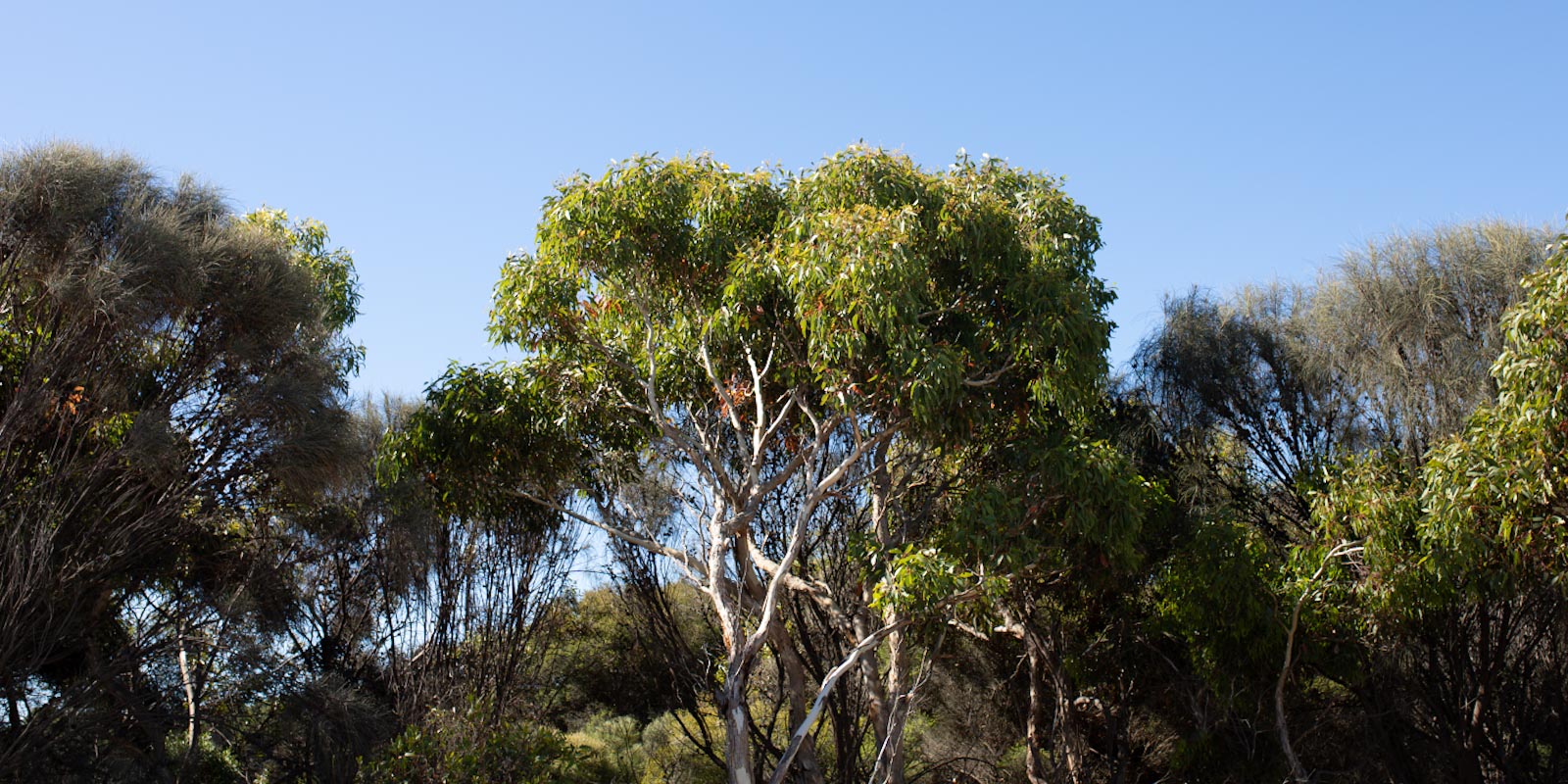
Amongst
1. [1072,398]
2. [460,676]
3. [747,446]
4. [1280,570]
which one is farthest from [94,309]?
[1280,570]

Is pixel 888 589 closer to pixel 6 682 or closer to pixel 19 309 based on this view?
pixel 6 682

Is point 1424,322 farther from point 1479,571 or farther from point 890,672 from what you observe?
point 890,672

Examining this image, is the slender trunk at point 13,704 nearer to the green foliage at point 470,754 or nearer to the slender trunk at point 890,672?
the green foliage at point 470,754

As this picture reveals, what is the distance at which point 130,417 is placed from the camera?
28.3 ft

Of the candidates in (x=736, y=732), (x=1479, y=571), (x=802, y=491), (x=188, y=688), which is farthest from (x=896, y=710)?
(x=188, y=688)

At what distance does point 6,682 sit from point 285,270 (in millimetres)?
3653

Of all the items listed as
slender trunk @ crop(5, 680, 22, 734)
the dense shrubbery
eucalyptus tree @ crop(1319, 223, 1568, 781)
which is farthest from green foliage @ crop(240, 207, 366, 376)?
eucalyptus tree @ crop(1319, 223, 1568, 781)

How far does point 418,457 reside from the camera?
31.3ft

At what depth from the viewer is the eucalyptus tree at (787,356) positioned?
7707 mm

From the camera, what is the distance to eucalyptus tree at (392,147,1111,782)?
7707 millimetres

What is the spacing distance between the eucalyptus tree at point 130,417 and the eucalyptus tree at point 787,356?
4.26 feet

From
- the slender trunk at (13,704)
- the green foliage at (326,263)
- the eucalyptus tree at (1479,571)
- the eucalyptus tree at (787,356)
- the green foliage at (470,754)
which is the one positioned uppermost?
the green foliage at (326,263)

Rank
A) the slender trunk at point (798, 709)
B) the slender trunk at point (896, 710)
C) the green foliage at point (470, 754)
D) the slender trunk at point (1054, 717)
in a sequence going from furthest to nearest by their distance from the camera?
the slender trunk at point (1054, 717), the slender trunk at point (798, 709), the slender trunk at point (896, 710), the green foliage at point (470, 754)

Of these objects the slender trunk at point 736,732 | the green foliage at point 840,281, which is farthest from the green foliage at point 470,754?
the green foliage at point 840,281
